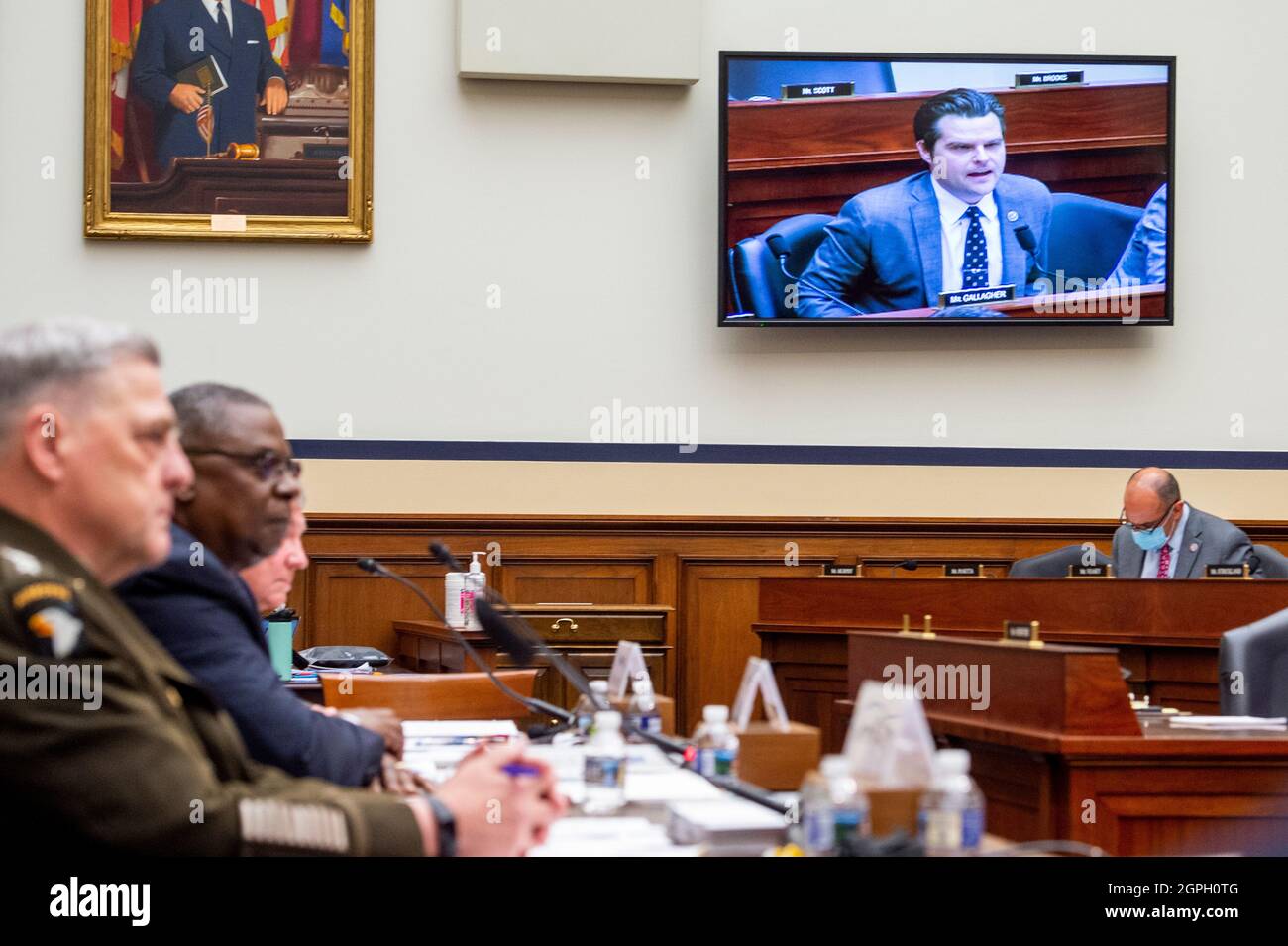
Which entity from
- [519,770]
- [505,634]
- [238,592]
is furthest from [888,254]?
[519,770]

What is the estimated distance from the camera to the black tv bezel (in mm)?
7543

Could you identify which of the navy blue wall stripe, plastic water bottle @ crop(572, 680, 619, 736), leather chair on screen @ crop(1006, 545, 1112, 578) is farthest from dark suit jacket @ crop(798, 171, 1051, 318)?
plastic water bottle @ crop(572, 680, 619, 736)

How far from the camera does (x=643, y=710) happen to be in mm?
3078

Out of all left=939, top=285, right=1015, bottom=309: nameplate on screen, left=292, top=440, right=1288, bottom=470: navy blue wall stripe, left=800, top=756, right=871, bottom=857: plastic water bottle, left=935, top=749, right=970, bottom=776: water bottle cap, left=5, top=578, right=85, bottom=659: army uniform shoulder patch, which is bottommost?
left=800, top=756, right=871, bottom=857: plastic water bottle

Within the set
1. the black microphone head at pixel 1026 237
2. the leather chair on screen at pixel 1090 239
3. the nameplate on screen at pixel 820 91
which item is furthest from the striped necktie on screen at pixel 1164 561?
the nameplate on screen at pixel 820 91

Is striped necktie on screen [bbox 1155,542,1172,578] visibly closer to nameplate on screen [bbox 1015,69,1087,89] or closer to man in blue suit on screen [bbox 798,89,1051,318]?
man in blue suit on screen [bbox 798,89,1051,318]

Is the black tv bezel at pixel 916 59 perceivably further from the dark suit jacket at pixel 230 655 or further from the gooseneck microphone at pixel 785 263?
the dark suit jacket at pixel 230 655

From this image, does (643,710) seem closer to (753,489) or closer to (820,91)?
(753,489)

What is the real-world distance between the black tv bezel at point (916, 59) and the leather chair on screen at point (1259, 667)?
3620 millimetres

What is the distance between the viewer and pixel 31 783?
1463mm

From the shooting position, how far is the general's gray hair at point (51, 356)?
163cm

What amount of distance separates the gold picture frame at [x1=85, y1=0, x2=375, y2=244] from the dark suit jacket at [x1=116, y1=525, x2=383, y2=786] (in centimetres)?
528
